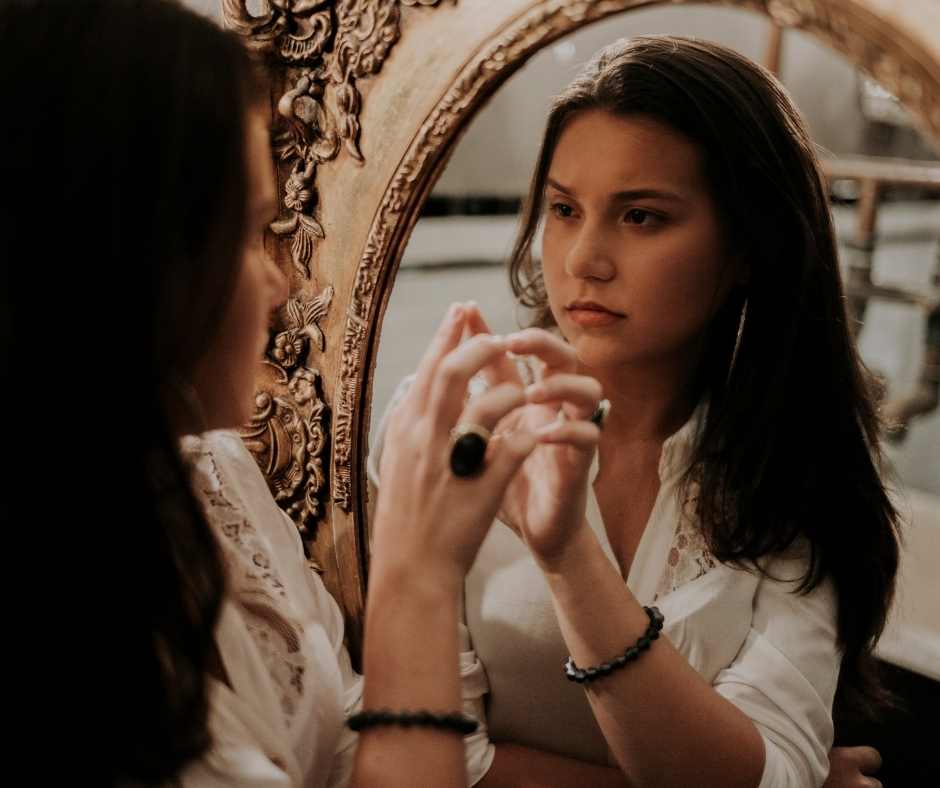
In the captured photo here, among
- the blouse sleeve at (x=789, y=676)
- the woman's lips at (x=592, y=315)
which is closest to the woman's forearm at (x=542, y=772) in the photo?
the blouse sleeve at (x=789, y=676)


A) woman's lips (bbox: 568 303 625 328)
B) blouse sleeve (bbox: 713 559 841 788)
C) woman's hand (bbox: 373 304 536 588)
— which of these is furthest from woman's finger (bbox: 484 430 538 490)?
blouse sleeve (bbox: 713 559 841 788)

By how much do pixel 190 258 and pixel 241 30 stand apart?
0.38 meters

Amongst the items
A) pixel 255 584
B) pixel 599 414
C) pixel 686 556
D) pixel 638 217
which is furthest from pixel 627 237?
pixel 255 584

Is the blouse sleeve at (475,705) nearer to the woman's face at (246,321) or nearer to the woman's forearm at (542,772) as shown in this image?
the woman's forearm at (542,772)

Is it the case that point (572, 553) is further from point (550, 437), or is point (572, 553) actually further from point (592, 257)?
point (592, 257)

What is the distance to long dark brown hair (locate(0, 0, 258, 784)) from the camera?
0.41m

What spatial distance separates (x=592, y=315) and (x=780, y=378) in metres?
0.16

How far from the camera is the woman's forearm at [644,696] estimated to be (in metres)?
0.57

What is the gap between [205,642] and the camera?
482mm

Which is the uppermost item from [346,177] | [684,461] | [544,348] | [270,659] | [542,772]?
[346,177]

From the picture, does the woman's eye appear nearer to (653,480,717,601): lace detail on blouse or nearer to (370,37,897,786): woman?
(370,37,897,786): woman

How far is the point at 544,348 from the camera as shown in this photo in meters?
0.54

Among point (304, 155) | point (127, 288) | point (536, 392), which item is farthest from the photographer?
point (304, 155)

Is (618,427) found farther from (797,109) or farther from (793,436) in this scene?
(797,109)
